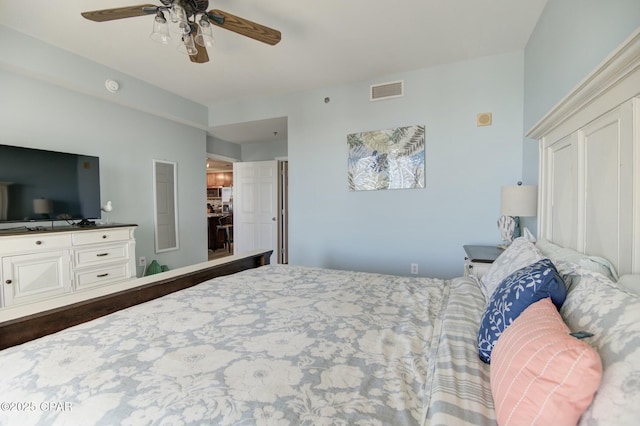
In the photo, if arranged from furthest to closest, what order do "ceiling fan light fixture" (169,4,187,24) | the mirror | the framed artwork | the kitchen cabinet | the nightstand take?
the kitchen cabinet < the mirror < the framed artwork < the nightstand < "ceiling fan light fixture" (169,4,187,24)

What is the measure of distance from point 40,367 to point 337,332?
0.95 meters

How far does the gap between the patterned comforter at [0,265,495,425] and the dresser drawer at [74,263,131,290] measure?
186 centimetres

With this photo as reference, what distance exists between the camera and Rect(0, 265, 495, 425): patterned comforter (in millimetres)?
702

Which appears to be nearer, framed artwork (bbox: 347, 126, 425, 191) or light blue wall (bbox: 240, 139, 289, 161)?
framed artwork (bbox: 347, 126, 425, 191)

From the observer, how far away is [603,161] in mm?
1180

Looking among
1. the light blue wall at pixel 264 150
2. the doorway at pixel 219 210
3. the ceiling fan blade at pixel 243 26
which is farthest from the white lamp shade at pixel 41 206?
the light blue wall at pixel 264 150

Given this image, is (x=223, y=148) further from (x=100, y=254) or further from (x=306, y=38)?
(x=306, y=38)

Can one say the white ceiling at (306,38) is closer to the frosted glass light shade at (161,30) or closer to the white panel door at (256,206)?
the frosted glass light shade at (161,30)

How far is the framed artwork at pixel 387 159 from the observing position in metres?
3.20

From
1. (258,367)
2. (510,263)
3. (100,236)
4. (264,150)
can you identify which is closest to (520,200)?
(510,263)

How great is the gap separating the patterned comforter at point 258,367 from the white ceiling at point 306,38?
2159mm

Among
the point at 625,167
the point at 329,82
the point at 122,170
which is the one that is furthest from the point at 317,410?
the point at 122,170

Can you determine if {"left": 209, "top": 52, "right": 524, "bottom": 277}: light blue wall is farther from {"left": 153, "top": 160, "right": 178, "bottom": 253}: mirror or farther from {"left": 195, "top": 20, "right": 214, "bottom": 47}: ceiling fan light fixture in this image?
{"left": 195, "top": 20, "right": 214, "bottom": 47}: ceiling fan light fixture

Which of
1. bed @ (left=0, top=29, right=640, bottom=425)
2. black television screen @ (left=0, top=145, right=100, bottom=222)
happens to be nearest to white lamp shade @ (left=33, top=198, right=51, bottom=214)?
black television screen @ (left=0, top=145, right=100, bottom=222)
